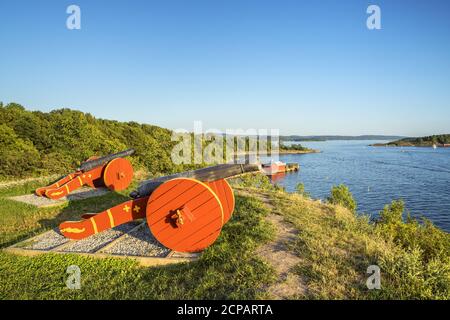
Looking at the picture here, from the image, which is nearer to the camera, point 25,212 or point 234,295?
point 234,295

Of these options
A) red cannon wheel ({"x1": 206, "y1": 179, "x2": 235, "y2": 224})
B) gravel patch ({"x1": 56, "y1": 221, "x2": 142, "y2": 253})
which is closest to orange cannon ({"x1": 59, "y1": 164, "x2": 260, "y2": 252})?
gravel patch ({"x1": 56, "y1": 221, "x2": 142, "y2": 253})

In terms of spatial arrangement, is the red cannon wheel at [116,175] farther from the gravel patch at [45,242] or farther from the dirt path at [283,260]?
the dirt path at [283,260]

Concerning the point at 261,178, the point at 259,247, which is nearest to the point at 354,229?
the point at 259,247

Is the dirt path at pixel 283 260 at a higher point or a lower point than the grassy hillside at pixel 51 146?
lower

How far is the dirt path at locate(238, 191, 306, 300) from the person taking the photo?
12.6 feet

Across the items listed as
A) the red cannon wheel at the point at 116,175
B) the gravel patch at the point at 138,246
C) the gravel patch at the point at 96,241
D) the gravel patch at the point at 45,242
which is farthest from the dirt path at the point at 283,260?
the red cannon wheel at the point at 116,175

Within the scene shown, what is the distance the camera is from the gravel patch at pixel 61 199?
10.2m

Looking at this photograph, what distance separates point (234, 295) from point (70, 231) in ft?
13.8

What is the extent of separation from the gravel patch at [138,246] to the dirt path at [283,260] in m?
2.02

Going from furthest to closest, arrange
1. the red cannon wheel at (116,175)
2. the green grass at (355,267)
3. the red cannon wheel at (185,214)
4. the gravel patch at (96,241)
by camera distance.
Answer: the red cannon wheel at (116,175) → the gravel patch at (96,241) → the red cannon wheel at (185,214) → the green grass at (355,267)

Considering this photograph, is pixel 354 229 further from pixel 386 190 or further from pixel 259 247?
pixel 386 190

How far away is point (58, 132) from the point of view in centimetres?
2520
